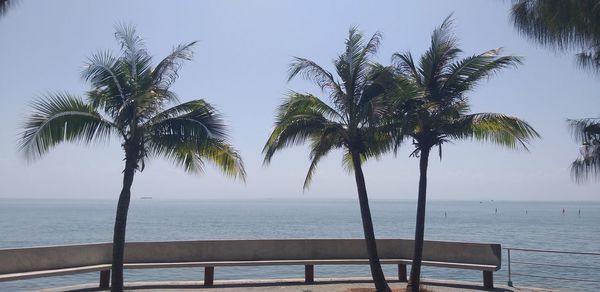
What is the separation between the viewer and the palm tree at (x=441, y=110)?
11078 mm

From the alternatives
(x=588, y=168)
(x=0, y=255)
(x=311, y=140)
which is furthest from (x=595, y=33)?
(x=0, y=255)

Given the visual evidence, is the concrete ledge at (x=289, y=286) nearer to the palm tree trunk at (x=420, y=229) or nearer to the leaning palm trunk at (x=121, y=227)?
the palm tree trunk at (x=420, y=229)

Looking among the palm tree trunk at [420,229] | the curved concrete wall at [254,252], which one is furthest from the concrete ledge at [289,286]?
the palm tree trunk at [420,229]

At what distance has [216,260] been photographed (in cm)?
1272

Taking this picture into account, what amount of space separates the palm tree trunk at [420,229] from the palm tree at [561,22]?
3.60 m

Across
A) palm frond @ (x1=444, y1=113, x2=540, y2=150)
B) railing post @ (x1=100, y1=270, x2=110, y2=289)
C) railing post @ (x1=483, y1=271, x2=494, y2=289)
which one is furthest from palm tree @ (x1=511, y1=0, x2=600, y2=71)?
railing post @ (x1=100, y1=270, x2=110, y2=289)

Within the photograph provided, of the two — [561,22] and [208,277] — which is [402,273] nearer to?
[208,277]

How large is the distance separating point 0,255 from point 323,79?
7.23 metres

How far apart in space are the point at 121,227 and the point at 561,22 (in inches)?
320

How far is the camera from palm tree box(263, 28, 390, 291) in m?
11.2

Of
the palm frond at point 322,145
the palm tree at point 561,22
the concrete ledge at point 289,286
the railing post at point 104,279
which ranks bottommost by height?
the concrete ledge at point 289,286

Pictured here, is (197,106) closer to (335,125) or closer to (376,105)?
(335,125)

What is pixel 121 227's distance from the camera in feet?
33.1

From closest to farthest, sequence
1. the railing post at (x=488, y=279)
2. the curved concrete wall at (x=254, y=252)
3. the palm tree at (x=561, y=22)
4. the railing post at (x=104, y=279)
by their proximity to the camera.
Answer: the palm tree at (x=561, y=22) < the curved concrete wall at (x=254, y=252) < the railing post at (x=104, y=279) < the railing post at (x=488, y=279)
